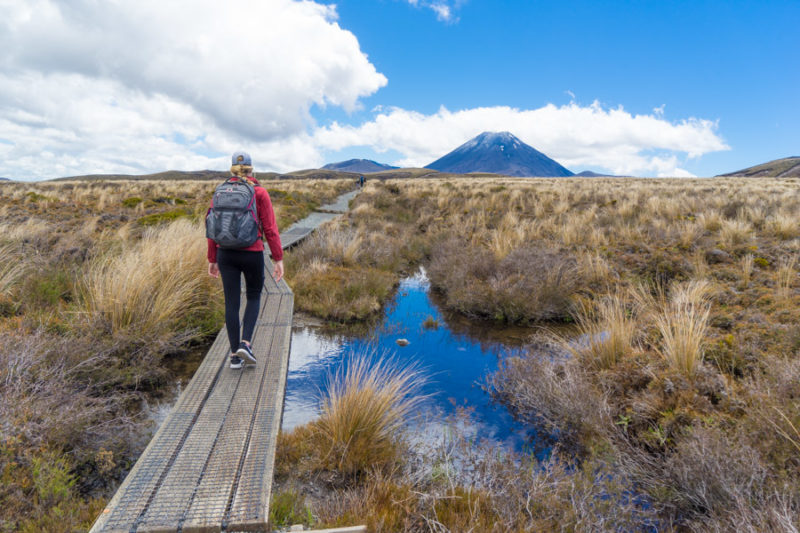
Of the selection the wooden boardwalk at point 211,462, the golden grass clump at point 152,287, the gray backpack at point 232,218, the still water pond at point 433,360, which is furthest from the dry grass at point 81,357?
the gray backpack at point 232,218

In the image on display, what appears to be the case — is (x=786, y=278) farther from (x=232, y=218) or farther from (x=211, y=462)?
(x=211, y=462)

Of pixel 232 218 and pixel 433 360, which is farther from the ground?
pixel 232 218

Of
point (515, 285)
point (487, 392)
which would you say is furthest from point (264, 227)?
point (515, 285)

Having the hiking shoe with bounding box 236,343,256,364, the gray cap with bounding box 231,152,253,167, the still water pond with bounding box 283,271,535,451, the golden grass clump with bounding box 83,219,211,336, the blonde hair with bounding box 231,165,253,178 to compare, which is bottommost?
the still water pond with bounding box 283,271,535,451

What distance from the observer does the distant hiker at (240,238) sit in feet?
10.4

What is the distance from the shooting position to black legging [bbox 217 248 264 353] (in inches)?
137

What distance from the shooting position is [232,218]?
3.17 metres

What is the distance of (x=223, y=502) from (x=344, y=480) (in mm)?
870

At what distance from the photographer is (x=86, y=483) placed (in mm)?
2633

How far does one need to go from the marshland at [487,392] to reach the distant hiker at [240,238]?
1.15 meters

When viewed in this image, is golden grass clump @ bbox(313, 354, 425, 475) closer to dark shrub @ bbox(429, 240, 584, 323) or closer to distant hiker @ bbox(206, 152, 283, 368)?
distant hiker @ bbox(206, 152, 283, 368)

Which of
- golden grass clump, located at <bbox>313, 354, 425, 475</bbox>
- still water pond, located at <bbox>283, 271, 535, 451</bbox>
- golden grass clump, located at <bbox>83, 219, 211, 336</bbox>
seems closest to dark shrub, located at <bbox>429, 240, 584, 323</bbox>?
still water pond, located at <bbox>283, 271, 535, 451</bbox>

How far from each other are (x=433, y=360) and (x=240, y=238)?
122 inches

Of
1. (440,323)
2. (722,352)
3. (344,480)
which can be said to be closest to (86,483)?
(344,480)
